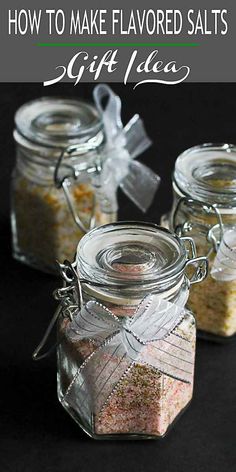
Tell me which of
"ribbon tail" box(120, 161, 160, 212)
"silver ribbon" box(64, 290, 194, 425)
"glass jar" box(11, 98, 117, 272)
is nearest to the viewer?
"silver ribbon" box(64, 290, 194, 425)

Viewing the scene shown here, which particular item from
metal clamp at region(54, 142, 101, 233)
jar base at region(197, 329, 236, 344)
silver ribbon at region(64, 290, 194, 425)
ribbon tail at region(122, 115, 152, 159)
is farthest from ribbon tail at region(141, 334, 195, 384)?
ribbon tail at region(122, 115, 152, 159)

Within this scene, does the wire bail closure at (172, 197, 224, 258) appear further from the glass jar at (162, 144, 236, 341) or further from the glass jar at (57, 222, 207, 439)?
the glass jar at (57, 222, 207, 439)

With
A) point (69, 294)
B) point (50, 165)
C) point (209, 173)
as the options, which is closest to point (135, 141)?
point (50, 165)

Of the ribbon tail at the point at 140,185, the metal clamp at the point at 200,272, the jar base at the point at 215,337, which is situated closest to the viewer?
the metal clamp at the point at 200,272

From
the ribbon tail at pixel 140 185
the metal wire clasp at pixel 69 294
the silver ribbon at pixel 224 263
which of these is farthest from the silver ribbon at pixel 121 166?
the metal wire clasp at pixel 69 294

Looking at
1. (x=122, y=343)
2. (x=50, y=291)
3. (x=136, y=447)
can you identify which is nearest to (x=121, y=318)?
(x=122, y=343)

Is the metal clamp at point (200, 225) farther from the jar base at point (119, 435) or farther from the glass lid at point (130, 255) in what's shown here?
the jar base at point (119, 435)

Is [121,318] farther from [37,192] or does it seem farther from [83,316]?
[37,192]
